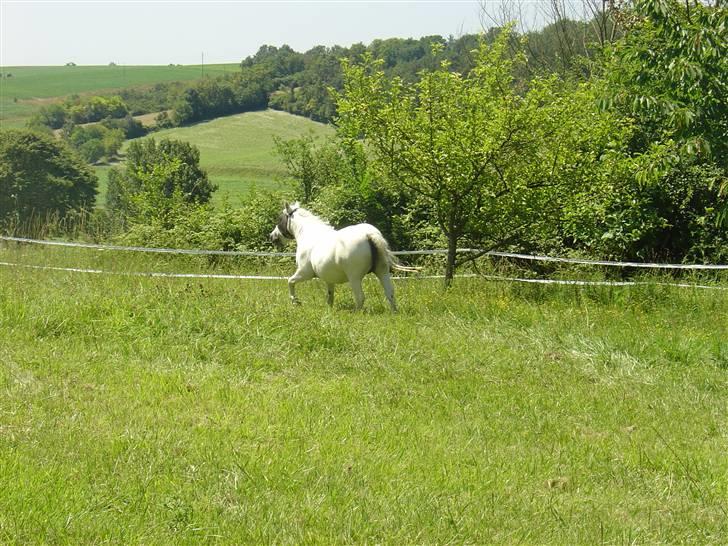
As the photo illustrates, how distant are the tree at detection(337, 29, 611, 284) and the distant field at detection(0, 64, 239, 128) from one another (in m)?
87.8

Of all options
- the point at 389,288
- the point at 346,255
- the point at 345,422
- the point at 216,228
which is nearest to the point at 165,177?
the point at 216,228

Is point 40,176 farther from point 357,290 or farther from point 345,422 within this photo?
point 345,422

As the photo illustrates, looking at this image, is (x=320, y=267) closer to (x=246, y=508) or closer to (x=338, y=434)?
(x=338, y=434)

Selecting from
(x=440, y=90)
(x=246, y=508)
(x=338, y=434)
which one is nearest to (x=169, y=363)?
(x=338, y=434)

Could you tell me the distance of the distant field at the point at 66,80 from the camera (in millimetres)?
106812

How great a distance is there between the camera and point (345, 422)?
662cm

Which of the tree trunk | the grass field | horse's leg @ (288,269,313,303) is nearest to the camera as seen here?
the grass field

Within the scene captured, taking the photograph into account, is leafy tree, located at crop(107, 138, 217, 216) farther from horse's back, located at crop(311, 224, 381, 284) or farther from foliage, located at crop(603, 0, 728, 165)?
foliage, located at crop(603, 0, 728, 165)

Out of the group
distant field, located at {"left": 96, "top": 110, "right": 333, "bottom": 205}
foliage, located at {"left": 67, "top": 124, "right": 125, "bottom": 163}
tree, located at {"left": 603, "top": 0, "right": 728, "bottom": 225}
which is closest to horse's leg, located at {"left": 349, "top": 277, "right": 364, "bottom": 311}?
tree, located at {"left": 603, "top": 0, "right": 728, "bottom": 225}

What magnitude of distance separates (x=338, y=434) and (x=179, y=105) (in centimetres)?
8772

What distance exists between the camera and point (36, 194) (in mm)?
40406

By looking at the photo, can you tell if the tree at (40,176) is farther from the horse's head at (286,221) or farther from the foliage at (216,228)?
the horse's head at (286,221)

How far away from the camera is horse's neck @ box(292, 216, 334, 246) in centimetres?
1287

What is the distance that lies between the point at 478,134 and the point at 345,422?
7.66m
